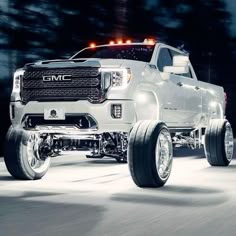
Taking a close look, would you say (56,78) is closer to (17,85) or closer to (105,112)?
(17,85)

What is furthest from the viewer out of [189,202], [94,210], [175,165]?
[175,165]

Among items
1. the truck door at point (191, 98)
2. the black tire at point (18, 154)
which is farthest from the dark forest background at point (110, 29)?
the black tire at point (18, 154)

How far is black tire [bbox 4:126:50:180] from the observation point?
30.6ft

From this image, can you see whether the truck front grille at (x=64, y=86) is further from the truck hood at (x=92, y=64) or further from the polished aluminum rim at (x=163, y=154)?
the polished aluminum rim at (x=163, y=154)

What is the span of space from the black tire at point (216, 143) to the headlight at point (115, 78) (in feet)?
10.8

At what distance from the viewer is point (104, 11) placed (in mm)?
25984

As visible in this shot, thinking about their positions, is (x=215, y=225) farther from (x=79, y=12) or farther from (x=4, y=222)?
(x=79, y=12)

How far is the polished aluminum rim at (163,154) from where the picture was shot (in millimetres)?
8680

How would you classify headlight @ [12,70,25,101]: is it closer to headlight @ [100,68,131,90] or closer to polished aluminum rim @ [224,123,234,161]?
headlight @ [100,68,131,90]

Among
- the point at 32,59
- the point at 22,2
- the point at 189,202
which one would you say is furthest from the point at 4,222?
the point at 22,2

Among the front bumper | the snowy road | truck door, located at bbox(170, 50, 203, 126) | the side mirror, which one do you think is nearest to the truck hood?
the front bumper

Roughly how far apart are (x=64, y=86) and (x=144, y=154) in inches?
60.5

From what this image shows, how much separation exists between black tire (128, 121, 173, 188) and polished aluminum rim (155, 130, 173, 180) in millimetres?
229

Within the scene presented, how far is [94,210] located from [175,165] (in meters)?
5.55
